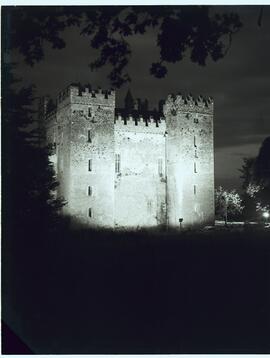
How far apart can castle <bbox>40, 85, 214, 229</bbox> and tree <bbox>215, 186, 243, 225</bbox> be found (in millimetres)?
10577

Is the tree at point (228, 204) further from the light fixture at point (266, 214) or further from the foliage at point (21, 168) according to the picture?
the foliage at point (21, 168)

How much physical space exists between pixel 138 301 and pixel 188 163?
23.1m

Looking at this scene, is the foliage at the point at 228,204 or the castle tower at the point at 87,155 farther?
the foliage at the point at 228,204

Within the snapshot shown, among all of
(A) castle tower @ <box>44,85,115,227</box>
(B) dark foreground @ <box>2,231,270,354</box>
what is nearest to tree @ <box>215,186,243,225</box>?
(A) castle tower @ <box>44,85,115,227</box>

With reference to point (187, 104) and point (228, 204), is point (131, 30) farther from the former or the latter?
point (228, 204)

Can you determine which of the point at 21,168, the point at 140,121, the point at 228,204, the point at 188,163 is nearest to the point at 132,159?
the point at 140,121

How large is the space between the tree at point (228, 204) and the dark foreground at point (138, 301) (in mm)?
28944

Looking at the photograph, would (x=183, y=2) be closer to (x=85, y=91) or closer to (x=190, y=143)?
(x=85, y=91)

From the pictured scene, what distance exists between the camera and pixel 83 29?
24.6 ft

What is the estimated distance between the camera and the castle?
2816 cm

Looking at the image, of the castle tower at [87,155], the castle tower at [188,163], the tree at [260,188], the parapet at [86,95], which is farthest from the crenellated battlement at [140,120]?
the tree at [260,188]

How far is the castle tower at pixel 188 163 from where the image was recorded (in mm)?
31156

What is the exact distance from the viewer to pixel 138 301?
8.95 metres

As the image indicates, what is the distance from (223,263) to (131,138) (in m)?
19.2
